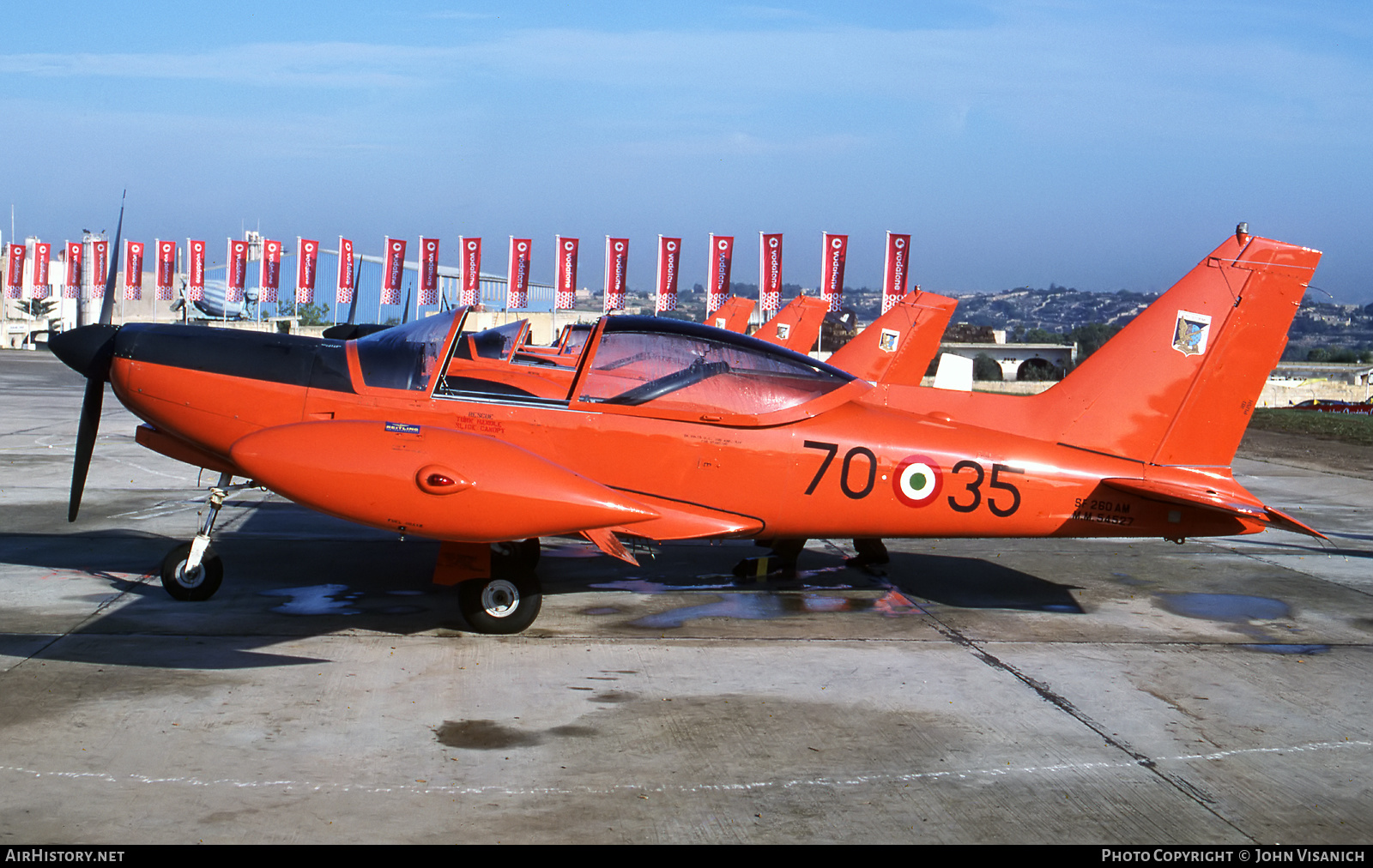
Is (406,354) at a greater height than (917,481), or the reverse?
(406,354)

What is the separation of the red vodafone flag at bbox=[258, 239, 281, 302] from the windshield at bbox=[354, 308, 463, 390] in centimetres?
4306

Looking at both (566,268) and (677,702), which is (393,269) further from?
(677,702)

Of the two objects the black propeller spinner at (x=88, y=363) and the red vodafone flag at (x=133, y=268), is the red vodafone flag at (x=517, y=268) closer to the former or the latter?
the red vodafone flag at (x=133, y=268)

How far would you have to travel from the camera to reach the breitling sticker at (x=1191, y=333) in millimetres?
8812

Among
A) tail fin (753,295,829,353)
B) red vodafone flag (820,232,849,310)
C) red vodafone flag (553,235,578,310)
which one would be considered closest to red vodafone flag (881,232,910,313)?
red vodafone flag (820,232,849,310)

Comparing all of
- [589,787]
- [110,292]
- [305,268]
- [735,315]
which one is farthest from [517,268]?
[589,787]

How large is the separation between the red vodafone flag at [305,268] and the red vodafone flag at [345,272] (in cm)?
173

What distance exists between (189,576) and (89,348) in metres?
1.86

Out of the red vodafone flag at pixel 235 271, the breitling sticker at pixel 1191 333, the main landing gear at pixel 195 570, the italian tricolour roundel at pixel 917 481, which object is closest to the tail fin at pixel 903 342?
the breitling sticker at pixel 1191 333

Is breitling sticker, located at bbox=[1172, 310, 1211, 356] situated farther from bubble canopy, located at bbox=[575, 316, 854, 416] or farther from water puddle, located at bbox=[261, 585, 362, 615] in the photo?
water puddle, located at bbox=[261, 585, 362, 615]

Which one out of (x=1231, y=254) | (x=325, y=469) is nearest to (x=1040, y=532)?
(x=1231, y=254)

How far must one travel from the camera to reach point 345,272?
149ft

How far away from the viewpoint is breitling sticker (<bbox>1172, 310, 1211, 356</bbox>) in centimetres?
881
